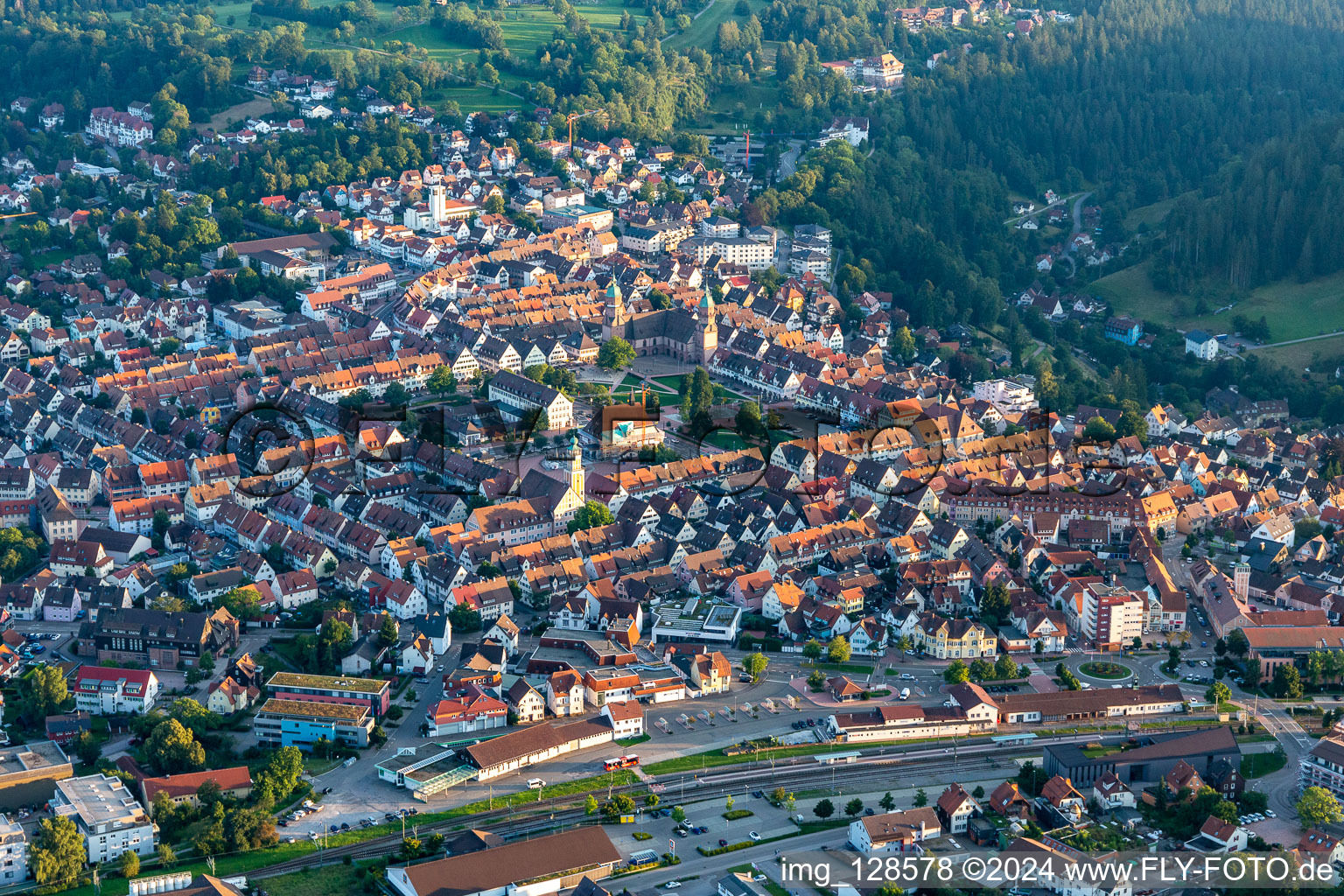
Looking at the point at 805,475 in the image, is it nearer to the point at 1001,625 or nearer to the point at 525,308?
the point at 1001,625

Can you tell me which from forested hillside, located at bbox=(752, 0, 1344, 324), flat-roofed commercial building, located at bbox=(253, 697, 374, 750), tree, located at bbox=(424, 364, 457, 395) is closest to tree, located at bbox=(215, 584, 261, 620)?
flat-roofed commercial building, located at bbox=(253, 697, 374, 750)

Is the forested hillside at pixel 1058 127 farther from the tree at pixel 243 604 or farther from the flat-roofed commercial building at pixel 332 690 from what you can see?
the flat-roofed commercial building at pixel 332 690

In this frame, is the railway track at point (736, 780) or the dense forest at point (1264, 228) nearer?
the railway track at point (736, 780)

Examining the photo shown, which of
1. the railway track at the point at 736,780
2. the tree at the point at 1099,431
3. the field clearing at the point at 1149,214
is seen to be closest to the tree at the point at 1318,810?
the railway track at the point at 736,780

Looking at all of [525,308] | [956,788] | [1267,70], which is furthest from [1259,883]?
[1267,70]

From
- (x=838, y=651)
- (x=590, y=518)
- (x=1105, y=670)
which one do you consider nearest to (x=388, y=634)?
(x=590, y=518)
